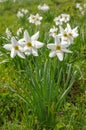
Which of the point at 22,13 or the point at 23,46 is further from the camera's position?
the point at 22,13

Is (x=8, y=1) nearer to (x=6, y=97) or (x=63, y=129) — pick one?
(x=6, y=97)

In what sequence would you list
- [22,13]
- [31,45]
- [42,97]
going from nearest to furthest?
[31,45] < [42,97] < [22,13]

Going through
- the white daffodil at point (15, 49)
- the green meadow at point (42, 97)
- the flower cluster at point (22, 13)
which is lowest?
the green meadow at point (42, 97)

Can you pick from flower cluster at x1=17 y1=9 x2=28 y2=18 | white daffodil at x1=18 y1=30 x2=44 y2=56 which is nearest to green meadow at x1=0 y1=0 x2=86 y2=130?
white daffodil at x1=18 y1=30 x2=44 y2=56

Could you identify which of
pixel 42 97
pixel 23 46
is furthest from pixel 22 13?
pixel 23 46

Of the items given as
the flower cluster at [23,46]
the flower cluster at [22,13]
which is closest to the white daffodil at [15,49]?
the flower cluster at [23,46]

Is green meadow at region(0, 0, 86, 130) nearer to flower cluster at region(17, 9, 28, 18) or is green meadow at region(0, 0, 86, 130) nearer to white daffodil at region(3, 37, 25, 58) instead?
white daffodil at region(3, 37, 25, 58)

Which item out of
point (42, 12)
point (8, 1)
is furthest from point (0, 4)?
point (42, 12)

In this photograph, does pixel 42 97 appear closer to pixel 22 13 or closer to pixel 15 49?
pixel 15 49

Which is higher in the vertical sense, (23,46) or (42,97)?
(23,46)

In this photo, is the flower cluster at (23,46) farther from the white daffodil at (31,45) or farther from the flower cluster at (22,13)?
the flower cluster at (22,13)

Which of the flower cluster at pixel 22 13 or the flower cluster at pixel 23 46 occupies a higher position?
the flower cluster at pixel 22 13
